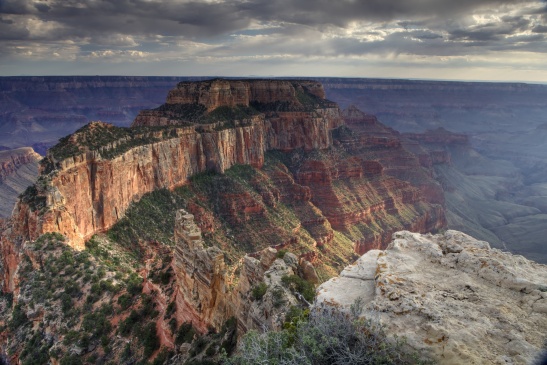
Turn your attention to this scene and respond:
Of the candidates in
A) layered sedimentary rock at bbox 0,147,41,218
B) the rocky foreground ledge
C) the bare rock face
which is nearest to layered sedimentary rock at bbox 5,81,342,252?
the bare rock face

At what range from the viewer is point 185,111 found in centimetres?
9581

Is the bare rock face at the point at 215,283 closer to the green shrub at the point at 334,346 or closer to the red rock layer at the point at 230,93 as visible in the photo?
the green shrub at the point at 334,346

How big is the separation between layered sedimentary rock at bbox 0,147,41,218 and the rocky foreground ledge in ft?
487

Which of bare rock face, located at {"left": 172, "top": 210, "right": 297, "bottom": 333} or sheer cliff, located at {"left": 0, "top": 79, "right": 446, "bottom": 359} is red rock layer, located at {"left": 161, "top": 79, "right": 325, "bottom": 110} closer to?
sheer cliff, located at {"left": 0, "top": 79, "right": 446, "bottom": 359}

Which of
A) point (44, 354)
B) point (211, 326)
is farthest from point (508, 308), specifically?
point (44, 354)

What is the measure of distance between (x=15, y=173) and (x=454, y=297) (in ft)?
582

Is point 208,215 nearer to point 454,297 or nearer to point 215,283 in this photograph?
point 215,283

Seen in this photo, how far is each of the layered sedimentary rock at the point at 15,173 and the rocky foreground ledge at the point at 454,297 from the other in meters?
149

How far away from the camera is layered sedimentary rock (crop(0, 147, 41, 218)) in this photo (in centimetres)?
14250

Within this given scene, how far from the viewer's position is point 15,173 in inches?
6161

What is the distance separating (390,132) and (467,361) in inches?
6826

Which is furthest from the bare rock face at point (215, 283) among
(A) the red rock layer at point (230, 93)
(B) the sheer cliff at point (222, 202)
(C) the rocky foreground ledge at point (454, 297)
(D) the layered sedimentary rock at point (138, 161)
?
(A) the red rock layer at point (230, 93)

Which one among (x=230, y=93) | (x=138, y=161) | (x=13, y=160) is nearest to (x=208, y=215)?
(x=138, y=161)

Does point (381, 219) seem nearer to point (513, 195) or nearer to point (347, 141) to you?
point (347, 141)
